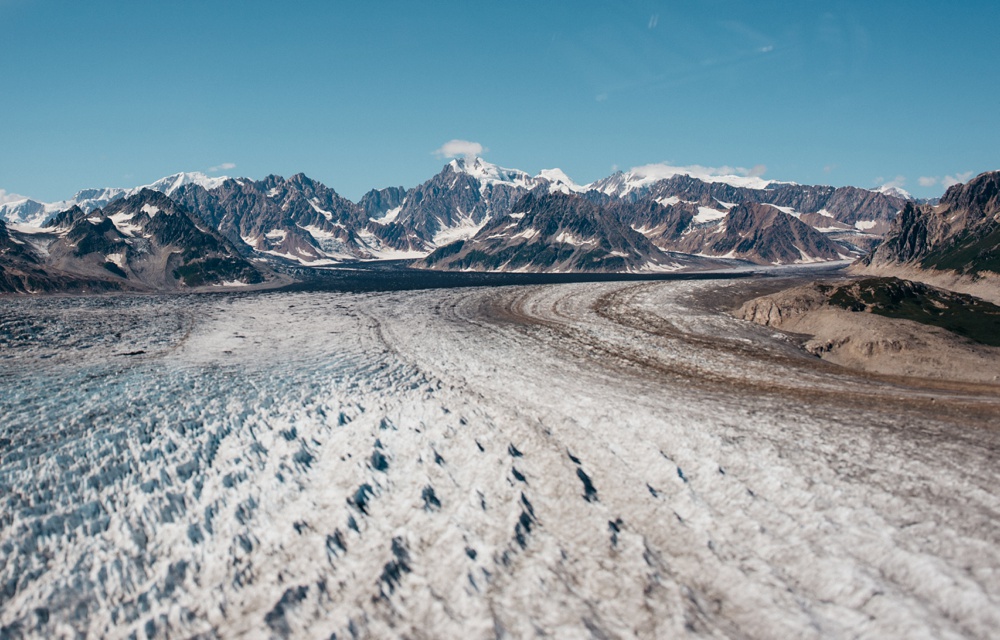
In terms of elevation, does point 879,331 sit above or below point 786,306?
below

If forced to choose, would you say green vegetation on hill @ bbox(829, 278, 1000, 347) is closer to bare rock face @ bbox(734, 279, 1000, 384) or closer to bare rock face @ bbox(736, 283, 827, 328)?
bare rock face @ bbox(734, 279, 1000, 384)

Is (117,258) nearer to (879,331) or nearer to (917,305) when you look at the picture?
(879,331)

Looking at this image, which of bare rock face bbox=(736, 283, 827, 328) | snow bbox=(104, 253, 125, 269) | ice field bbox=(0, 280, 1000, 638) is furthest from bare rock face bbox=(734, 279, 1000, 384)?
snow bbox=(104, 253, 125, 269)

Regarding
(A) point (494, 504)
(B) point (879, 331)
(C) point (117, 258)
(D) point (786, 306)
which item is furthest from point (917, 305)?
(C) point (117, 258)

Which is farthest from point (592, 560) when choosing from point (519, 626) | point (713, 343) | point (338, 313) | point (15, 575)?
point (338, 313)

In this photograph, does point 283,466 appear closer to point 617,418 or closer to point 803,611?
point 617,418

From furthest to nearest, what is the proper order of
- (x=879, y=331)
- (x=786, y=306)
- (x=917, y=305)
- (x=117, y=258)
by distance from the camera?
1. (x=117, y=258)
2. (x=917, y=305)
3. (x=786, y=306)
4. (x=879, y=331)
